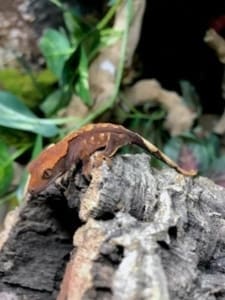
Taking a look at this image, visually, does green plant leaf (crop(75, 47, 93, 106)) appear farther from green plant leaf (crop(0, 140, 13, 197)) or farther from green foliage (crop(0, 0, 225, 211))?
green plant leaf (crop(0, 140, 13, 197))

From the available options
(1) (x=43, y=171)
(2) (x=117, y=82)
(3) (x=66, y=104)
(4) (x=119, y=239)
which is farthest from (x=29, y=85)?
(4) (x=119, y=239)

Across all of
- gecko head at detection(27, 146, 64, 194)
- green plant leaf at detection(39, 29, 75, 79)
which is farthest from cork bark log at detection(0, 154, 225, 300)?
green plant leaf at detection(39, 29, 75, 79)

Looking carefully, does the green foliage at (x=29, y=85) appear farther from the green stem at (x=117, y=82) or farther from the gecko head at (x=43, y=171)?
the gecko head at (x=43, y=171)

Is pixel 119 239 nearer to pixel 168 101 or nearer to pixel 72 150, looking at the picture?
pixel 72 150

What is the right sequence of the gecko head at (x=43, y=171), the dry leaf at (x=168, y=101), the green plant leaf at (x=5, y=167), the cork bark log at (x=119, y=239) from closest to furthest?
the cork bark log at (x=119, y=239) → the gecko head at (x=43, y=171) → the green plant leaf at (x=5, y=167) → the dry leaf at (x=168, y=101)

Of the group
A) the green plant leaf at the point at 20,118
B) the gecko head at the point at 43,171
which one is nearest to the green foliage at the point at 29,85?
the green plant leaf at the point at 20,118
